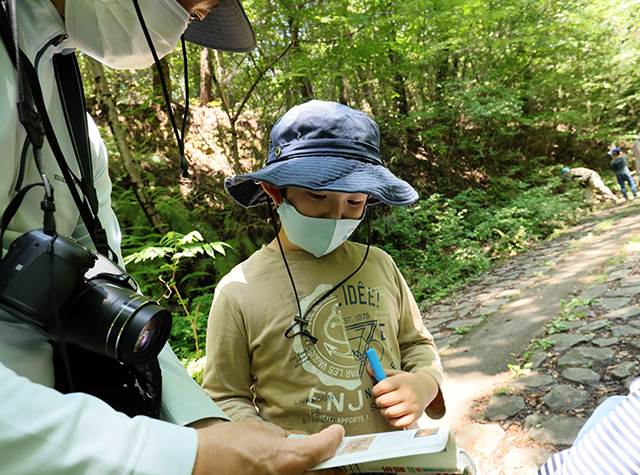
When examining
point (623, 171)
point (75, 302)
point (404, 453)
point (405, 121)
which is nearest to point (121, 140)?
point (75, 302)

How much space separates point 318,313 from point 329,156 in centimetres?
51

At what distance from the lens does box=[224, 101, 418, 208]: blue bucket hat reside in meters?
1.12

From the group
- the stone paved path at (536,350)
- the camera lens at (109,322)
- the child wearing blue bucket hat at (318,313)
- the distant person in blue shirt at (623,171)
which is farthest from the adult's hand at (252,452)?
the distant person in blue shirt at (623,171)

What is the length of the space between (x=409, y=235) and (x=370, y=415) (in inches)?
266

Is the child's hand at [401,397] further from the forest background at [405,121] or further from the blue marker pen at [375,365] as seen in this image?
the forest background at [405,121]

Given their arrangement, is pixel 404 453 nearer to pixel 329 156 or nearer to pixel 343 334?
pixel 343 334

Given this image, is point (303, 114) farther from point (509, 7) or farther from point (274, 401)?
point (509, 7)

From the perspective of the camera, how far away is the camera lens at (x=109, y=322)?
65 cm

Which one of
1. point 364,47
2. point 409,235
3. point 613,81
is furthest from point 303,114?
point 613,81

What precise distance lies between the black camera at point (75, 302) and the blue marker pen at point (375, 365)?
644mm

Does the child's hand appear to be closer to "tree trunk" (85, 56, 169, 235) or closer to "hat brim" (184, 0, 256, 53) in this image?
"hat brim" (184, 0, 256, 53)

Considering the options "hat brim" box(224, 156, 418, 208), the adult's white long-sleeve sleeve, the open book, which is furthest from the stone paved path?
the adult's white long-sleeve sleeve

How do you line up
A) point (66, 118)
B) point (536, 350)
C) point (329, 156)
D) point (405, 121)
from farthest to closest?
point (405, 121) < point (536, 350) < point (329, 156) < point (66, 118)

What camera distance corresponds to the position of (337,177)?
44.6 inches
